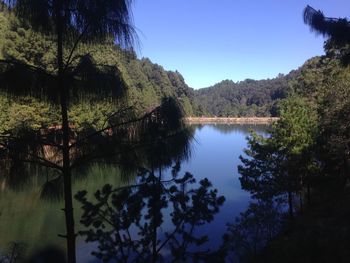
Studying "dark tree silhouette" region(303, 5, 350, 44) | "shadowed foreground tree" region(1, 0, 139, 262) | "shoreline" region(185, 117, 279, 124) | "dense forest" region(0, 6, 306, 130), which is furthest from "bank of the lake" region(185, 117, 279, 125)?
"shadowed foreground tree" region(1, 0, 139, 262)

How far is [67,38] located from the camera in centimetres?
457

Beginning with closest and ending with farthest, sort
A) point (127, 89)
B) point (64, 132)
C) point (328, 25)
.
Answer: point (64, 132)
point (127, 89)
point (328, 25)

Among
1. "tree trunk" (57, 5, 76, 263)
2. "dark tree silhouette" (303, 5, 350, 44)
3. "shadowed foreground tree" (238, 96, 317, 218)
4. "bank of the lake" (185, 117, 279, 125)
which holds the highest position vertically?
"dark tree silhouette" (303, 5, 350, 44)

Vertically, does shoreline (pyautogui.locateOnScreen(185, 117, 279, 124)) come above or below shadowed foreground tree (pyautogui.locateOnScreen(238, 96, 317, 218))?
below

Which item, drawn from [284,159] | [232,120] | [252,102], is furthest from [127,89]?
[252,102]

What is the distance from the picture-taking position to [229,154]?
5422cm

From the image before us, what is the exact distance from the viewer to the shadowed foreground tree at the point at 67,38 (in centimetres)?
431

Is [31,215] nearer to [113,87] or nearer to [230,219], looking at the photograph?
Result: [230,219]

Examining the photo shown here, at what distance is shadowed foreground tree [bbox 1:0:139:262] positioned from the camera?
4.31 metres

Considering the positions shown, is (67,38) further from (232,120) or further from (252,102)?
(252,102)

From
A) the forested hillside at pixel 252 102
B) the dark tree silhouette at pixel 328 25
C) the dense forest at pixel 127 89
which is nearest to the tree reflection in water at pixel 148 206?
the dense forest at pixel 127 89

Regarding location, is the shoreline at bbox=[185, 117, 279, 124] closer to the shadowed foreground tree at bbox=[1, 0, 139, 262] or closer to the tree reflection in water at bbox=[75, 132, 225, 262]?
the tree reflection in water at bbox=[75, 132, 225, 262]

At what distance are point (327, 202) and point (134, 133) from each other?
54.0ft

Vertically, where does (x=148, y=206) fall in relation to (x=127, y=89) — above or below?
below
